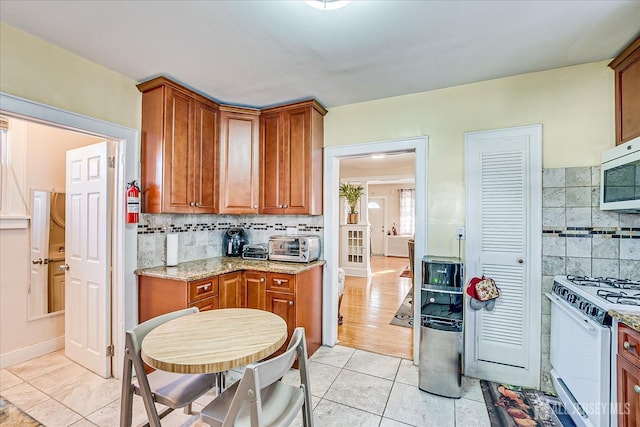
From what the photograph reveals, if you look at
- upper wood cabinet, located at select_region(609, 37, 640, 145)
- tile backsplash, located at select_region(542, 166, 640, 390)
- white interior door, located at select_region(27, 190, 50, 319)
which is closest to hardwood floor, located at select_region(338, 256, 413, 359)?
tile backsplash, located at select_region(542, 166, 640, 390)

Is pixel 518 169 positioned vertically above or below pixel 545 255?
above

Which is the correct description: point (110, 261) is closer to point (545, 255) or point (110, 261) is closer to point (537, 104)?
point (545, 255)

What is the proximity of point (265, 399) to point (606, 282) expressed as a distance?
7.62 ft

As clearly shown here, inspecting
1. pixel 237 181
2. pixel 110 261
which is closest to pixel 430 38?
pixel 237 181

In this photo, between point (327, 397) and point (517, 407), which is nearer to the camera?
point (517, 407)

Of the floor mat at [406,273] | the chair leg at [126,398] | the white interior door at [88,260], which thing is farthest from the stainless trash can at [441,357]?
the floor mat at [406,273]

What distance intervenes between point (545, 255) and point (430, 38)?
1.85 meters

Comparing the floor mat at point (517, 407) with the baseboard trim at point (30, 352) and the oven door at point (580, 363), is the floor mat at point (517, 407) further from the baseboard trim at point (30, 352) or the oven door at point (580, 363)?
the baseboard trim at point (30, 352)

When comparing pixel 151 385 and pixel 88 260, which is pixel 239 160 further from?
pixel 151 385

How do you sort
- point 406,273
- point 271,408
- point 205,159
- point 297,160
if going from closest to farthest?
point 271,408 < point 205,159 < point 297,160 < point 406,273

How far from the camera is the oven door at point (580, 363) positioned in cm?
152

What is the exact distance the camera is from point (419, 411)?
205 centimetres

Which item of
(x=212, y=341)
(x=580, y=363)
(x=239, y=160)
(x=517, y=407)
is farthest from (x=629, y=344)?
(x=239, y=160)

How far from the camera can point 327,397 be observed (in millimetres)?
2207
